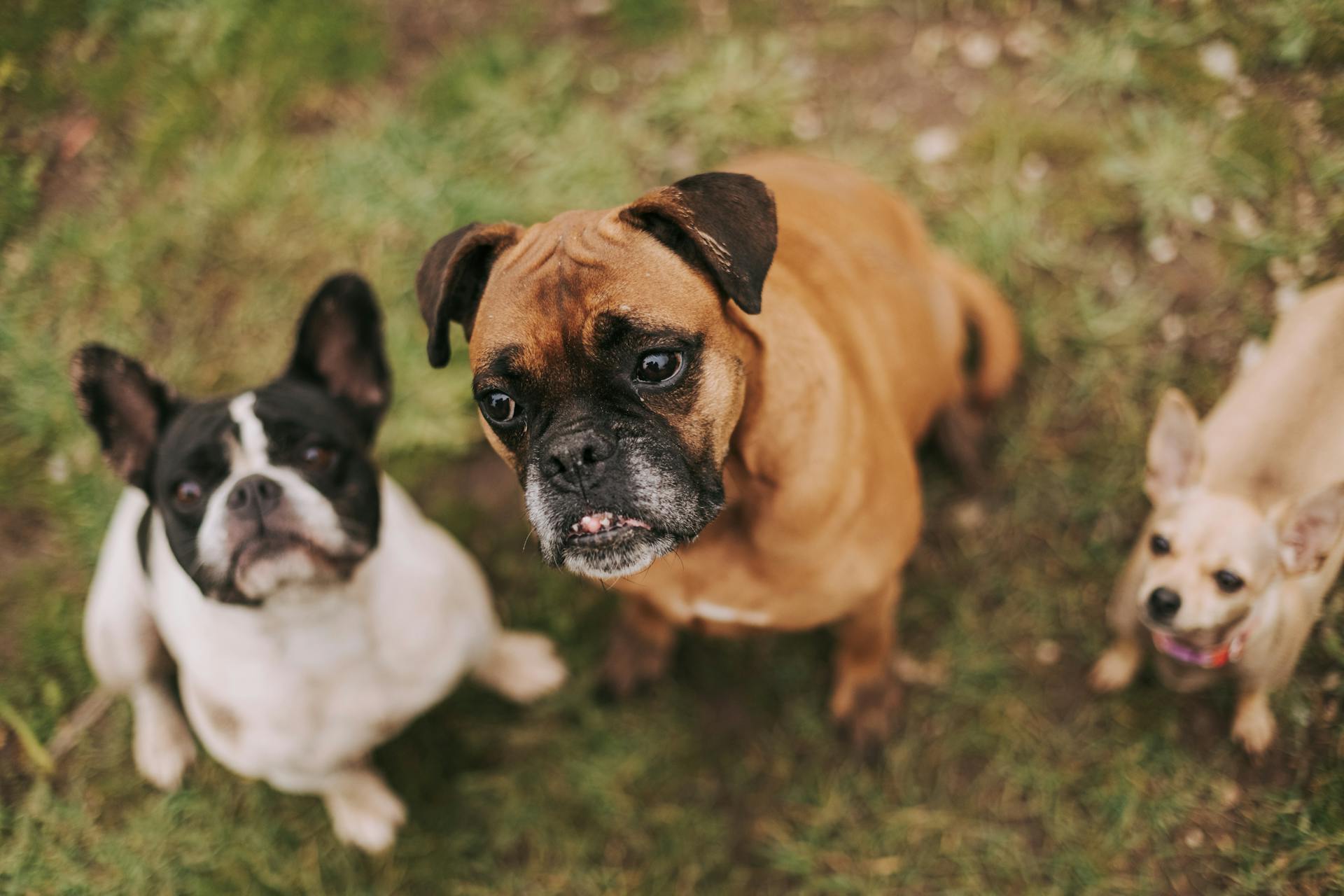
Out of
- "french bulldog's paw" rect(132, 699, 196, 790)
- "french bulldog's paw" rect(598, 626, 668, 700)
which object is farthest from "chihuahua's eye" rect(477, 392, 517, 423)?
"french bulldog's paw" rect(132, 699, 196, 790)

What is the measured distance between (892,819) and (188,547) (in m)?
2.82

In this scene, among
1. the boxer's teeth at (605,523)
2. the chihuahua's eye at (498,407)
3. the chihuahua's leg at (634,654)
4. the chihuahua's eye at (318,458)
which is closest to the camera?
the boxer's teeth at (605,523)

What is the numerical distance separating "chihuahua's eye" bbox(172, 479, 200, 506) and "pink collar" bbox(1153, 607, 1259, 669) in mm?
3176

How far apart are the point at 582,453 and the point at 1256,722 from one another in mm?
2802

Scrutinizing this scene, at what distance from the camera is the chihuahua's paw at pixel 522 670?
435 centimetres

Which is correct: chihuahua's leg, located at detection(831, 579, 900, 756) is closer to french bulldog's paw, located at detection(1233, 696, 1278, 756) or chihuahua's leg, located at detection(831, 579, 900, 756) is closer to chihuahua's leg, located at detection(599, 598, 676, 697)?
chihuahua's leg, located at detection(599, 598, 676, 697)

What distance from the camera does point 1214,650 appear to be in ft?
11.2

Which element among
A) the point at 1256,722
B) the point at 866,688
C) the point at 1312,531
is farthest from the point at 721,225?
the point at 1256,722

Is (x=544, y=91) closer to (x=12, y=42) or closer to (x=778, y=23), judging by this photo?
(x=778, y=23)

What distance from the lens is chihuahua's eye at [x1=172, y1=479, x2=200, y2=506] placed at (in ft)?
10.5

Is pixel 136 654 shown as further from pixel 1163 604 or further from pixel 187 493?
pixel 1163 604

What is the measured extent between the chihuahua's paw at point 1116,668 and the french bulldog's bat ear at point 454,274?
9.24 feet

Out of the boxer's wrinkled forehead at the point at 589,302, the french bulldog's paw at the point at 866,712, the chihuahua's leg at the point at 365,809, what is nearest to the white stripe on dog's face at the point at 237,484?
the boxer's wrinkled forehead at the point at 589,302

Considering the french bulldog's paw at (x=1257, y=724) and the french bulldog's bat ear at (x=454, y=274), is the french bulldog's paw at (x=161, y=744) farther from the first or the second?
the french bulldog's paw at (x=1257, y=724)
